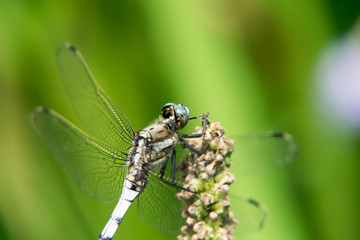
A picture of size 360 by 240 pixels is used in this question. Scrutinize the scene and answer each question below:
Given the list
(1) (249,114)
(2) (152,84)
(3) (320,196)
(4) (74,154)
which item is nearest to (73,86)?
(4) (74,154)

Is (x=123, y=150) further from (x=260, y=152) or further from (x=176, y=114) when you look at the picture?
(x=260, y=152)

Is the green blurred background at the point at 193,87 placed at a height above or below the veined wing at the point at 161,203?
above

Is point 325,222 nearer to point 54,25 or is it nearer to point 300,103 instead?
point 300,103

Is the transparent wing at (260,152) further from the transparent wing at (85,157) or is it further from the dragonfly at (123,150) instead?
the transparent wing at (85,157)

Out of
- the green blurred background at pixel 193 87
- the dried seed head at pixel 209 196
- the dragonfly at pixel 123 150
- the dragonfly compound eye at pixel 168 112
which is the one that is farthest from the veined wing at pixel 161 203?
the green blurred background at pixel 193 87

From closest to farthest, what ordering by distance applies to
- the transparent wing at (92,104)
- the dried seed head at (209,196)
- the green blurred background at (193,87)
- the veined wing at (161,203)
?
1. the dried seed head at (209,196)
2. the veined wing at (161,203)
3. the transparent wing at (92,104)
4. the green blurred background at (193,87)

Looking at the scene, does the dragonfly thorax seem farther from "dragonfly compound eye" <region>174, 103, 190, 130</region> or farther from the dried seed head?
the dried seed head

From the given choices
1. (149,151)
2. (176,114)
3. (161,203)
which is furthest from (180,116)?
(161,203)
